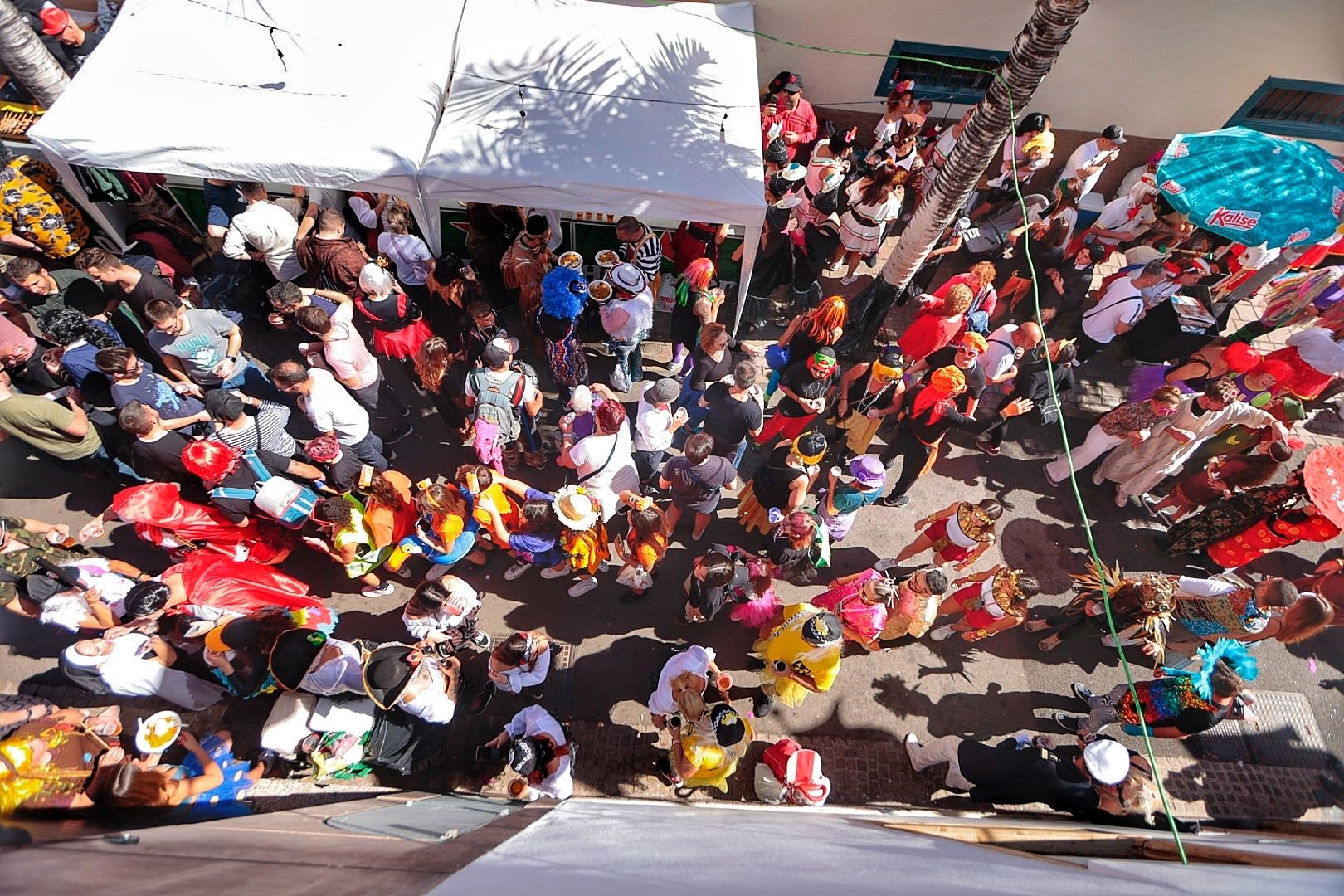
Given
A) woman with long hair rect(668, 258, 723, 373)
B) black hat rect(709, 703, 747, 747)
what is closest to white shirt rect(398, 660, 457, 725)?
black hat rect(709, 703, 747, 747)

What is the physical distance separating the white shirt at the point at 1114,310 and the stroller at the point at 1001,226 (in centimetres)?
201

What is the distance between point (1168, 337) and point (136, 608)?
33.3 ft

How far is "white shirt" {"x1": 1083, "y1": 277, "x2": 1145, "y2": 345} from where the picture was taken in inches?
260

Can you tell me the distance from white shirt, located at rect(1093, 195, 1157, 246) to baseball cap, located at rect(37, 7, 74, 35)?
45.7 feet

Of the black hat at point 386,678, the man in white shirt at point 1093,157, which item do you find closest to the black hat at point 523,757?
the black hat at point 386,678

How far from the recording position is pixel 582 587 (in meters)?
5.95

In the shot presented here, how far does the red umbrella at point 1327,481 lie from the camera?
4.68 metres

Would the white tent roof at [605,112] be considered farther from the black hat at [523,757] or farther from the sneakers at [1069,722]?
the sneakers at [1069,722]

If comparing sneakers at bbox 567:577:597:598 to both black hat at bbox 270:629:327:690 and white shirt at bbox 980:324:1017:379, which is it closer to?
black hat at bbox 270:629:327:690

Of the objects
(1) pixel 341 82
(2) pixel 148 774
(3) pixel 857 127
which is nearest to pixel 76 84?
(1) pixel 341 82

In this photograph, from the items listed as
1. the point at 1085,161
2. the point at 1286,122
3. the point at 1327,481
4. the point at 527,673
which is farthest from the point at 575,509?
the point at 1286,122

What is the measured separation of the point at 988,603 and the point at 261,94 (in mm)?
8794

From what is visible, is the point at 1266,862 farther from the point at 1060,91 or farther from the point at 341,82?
the point at 1060,91

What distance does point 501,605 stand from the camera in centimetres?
586
